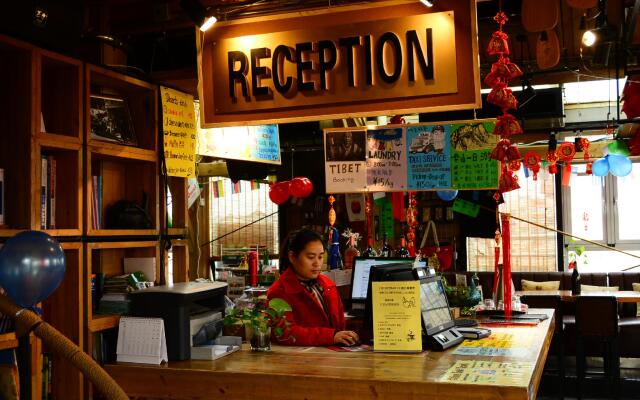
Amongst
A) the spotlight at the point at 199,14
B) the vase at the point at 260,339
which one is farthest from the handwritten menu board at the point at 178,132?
the vase at the point at 260,339

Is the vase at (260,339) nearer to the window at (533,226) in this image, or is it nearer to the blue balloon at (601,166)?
the blue balloon at (601,166)

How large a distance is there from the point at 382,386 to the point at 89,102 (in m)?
2.12

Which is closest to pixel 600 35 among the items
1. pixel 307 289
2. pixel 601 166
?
pixel 307 289

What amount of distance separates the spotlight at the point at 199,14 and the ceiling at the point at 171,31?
0.06m

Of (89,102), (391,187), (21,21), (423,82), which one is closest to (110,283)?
(89,102)

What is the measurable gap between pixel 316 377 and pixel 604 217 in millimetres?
9650

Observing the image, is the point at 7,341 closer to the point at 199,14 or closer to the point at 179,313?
the point at 179,313

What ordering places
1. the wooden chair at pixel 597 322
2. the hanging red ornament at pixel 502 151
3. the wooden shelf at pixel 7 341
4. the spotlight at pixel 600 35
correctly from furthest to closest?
the wooden chair at pixel 597 322
the spotlight at pixel 600 35
the hanging red ornament at pixel 502 151
the wooden shelf at pixel 7 341

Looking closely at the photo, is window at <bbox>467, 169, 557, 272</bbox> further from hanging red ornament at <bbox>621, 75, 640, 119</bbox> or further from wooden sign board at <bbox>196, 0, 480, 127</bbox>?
wooden sign board at <bbox>196, 0, 480, 127</bbox>

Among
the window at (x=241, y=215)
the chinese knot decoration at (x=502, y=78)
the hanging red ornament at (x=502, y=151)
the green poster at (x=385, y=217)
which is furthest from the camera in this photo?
the window at (x=241, y=215)

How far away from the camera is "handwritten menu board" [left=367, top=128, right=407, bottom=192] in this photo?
6.36m

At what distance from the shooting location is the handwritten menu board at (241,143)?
15.5 ft

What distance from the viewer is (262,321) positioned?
3.24 m

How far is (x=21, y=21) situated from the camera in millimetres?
3156
